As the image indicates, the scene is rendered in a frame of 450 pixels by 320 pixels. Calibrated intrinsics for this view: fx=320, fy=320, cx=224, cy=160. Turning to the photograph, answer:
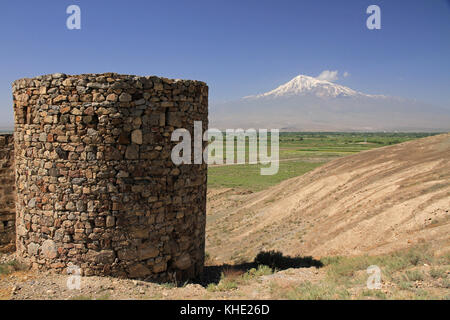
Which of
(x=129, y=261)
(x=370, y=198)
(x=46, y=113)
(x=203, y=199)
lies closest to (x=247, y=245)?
(x=370, y=198)

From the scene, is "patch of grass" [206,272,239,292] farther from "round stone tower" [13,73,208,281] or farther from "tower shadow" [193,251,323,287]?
"round stone tower" [13,73,208,281]

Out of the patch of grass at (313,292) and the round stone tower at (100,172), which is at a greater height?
the round stone tower at (100,172)

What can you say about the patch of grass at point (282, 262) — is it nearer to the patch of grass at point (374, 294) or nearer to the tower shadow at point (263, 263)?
the tower shadow at point (263, 263)

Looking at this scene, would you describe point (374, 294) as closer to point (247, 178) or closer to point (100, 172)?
point (100, 172)

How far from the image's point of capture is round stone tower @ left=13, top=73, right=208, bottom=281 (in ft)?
18.7

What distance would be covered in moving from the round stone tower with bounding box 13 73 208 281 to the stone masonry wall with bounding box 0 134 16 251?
8.15 feet

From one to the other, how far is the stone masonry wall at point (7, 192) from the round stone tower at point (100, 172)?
2484 mm

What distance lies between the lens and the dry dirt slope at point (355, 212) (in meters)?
9.05

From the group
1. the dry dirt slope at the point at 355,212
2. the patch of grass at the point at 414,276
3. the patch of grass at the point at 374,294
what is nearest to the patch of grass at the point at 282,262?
the dry dirt slope at the point at 355,212

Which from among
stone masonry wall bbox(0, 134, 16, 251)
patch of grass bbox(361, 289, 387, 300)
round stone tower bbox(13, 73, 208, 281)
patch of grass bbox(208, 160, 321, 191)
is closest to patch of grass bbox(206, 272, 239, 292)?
round stone tower bbox(13, 73, 208, 281)

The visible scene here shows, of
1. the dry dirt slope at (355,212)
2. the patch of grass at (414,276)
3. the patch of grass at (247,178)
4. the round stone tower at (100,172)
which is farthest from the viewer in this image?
the patch of grass at (247,178)

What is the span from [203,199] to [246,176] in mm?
33298

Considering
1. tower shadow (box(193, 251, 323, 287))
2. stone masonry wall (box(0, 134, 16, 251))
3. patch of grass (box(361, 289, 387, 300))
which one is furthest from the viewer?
stone masonry wall (box(0, 134, 16, 251))

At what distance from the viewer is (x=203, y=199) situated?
709cm
